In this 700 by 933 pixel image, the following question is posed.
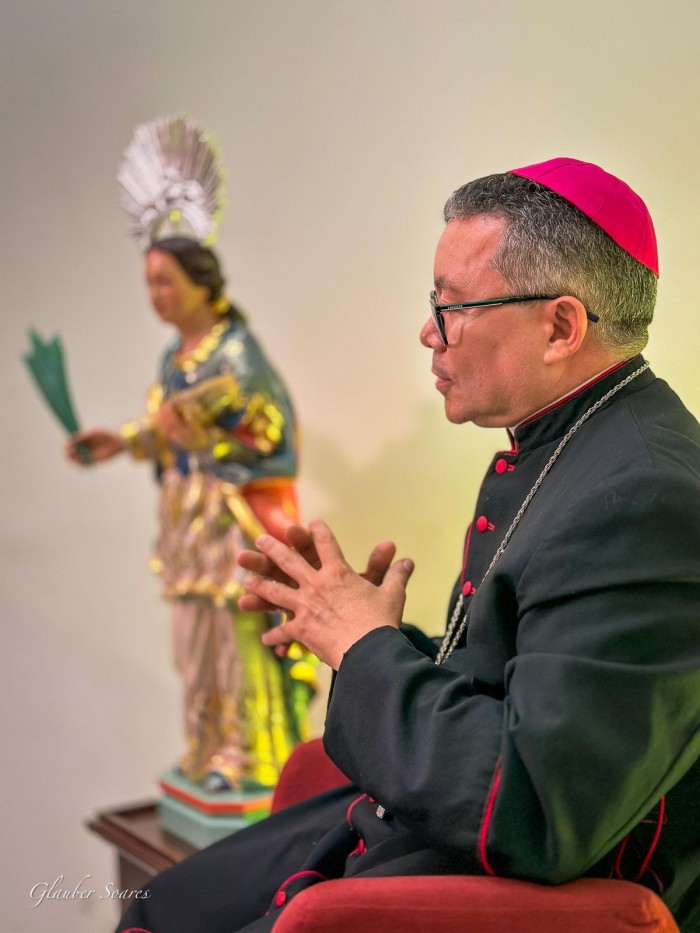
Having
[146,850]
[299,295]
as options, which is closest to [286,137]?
[299,295]

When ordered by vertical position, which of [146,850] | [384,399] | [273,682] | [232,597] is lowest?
[146,850]

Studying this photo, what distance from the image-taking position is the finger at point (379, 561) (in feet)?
6.27

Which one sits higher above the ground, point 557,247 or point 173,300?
point 173,300

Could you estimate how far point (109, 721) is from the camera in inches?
185

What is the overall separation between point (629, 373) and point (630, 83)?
1109 millimetres

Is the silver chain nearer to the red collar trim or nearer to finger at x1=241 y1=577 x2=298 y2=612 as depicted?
the red collar trim

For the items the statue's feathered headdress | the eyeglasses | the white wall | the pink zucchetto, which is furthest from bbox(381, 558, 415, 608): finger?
the statue's feathered headdress

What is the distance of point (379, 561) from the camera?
193cm

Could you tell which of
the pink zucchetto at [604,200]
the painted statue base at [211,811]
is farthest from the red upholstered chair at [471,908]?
the painted statue base at [211,811]

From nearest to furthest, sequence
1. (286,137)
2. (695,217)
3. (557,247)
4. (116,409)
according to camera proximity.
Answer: (557,247) → (695,217) → (286,137) → (116,409)

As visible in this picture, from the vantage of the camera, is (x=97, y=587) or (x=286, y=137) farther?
(x=97, y=587)

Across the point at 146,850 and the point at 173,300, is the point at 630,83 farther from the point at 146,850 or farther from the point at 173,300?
the point at 146,850

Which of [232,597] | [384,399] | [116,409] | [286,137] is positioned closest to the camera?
[232,597]

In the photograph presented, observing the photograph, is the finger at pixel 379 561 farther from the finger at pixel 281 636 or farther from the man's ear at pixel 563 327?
the man's ear at pixel 563 327
